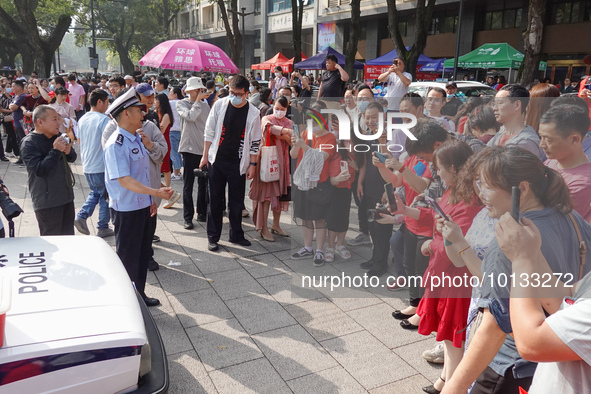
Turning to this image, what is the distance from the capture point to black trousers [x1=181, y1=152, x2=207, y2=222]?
654 cm

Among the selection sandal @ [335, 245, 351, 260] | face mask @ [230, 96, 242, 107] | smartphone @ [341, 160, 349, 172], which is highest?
face mask @ [230, 96, 242, 107]

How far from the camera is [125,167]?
12.3 feet

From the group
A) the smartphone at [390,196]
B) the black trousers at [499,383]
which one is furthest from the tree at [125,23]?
the black trousers at [499,383]


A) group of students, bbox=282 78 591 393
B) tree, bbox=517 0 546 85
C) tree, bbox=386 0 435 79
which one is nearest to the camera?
group of students, bbox=282 78 591 393

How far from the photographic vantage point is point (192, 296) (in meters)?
4.51

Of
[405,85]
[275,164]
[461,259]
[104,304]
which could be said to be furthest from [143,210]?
[405,85]

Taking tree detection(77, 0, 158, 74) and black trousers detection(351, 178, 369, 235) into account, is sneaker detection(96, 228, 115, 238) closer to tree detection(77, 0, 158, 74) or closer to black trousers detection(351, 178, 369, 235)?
black trousers detection(351, 178, 369, 235)

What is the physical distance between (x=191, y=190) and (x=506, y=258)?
553 centimetres

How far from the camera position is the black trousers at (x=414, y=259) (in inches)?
117

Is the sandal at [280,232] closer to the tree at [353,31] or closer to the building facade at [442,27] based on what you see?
the tree at [353,31]

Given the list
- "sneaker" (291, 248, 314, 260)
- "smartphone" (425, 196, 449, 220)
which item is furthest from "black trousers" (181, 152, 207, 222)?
"smartphone" (425, 196, 449, 220)

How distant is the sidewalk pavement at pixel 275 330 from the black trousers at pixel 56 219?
3.27 feet

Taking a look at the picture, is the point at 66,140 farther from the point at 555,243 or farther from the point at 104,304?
the point at 555,243

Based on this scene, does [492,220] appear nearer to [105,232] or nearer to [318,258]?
[318,258]
